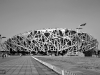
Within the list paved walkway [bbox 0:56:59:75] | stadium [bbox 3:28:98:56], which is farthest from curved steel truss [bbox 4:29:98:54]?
paved walkway [bbox 0:56:59:75]

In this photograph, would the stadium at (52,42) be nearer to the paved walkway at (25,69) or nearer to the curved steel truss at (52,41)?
the curved steel truss at (52,41)

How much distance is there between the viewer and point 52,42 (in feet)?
347

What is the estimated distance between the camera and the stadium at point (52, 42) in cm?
10456

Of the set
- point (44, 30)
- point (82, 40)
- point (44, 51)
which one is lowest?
point (44, 51)

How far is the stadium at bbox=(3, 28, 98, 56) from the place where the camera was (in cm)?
10456

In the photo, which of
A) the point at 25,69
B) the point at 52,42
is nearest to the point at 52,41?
the point at 52,42

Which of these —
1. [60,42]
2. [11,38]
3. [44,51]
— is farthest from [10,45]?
[60,42]

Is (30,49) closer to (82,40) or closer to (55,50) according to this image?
(55,50)

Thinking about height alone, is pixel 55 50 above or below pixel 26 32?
below

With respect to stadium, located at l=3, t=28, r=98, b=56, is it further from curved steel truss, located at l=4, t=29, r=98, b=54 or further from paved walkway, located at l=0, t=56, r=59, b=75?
paved walkway, located at l=0, t=56, r=59, b=75

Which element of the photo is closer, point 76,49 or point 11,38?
point 76,49

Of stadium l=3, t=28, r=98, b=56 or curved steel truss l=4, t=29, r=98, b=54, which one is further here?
stadium l=3, t=28, r=98, b=56

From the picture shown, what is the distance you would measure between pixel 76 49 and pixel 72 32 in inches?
428

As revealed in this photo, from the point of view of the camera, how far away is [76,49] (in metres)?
106
